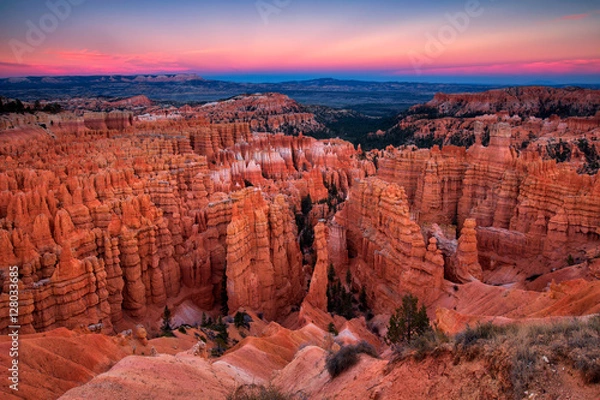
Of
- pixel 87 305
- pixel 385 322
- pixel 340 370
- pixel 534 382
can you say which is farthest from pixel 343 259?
pixel 534 382

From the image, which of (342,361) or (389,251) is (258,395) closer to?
(342,361)

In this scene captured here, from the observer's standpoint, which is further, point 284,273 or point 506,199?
point 506,199

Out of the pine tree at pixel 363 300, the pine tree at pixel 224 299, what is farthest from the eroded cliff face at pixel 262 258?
the pine tree at pixel 363 300

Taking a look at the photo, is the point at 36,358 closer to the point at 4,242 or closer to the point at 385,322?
the point at 4,242

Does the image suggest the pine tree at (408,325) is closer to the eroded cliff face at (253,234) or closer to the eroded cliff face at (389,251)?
the eroded cliff face at (253,234)

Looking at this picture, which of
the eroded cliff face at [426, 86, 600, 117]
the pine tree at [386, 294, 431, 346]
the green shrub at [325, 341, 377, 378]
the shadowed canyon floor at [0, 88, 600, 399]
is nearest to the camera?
the shadowed canyon floor at [0, 88, 600, 399]

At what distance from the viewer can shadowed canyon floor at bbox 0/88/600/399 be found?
7.86 m

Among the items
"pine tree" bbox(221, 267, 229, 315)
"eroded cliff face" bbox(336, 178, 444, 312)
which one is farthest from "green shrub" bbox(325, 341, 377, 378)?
"pine tree" bbox(221, 267, 229, 315)

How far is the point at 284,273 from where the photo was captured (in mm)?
23203

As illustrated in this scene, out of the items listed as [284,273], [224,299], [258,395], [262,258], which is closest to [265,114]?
[284,273]

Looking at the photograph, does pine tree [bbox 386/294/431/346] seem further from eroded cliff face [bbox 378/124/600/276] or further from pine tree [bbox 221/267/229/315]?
eroded cliff face [bbox 378/124/600/276]

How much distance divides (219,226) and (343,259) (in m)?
8.04

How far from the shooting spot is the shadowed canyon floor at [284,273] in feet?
25.8

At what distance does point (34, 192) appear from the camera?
18.9 m
